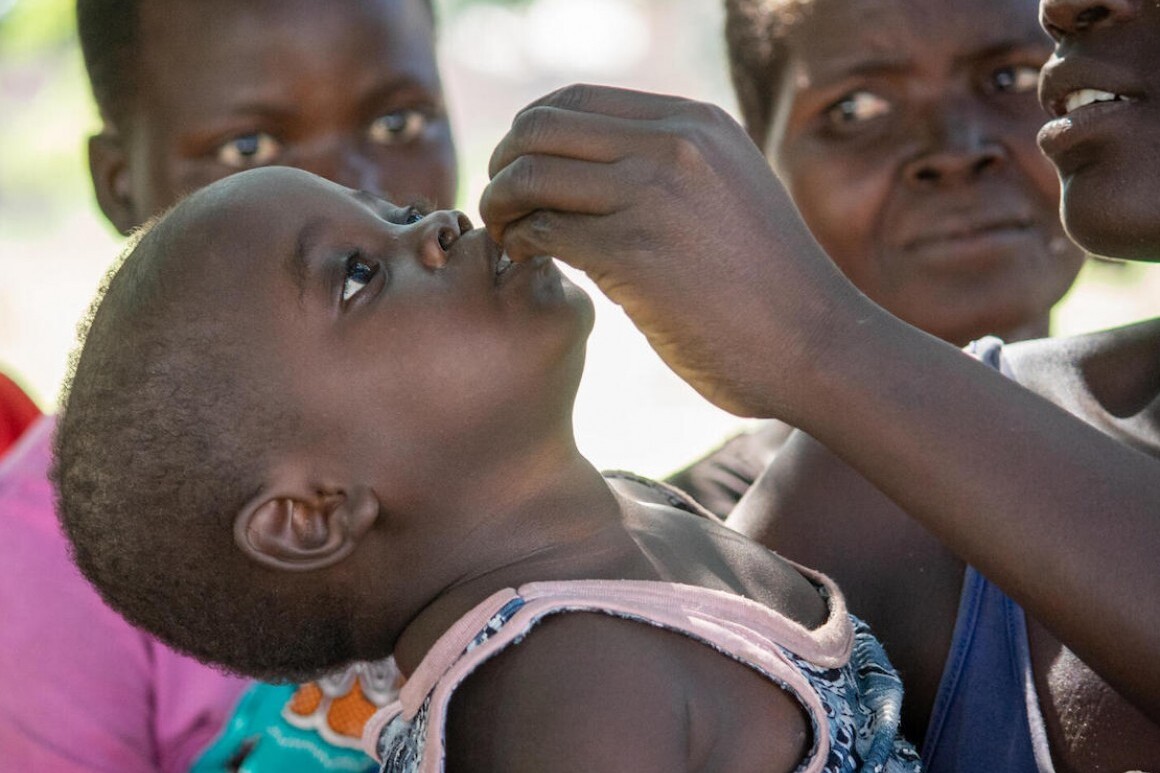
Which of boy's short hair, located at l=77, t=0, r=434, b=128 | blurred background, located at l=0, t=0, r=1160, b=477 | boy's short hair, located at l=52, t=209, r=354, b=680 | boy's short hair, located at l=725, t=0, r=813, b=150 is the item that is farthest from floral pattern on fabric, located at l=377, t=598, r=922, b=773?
blurred background, located at l=0, t=0, r=1160, b=477

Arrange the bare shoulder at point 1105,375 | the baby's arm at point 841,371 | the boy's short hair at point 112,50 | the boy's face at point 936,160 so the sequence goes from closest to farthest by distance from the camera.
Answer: the baby's arm at point 841,371 → the bare shoulder at point 1105,375 → the boy's face at point 936,160 → the boy's short hair at point 112,50

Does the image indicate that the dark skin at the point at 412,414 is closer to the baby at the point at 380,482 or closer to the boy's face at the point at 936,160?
the baby at the point at 380,482

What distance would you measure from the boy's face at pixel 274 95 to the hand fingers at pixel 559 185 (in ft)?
4.33

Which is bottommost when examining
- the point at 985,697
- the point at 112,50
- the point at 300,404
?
the point at 985,697

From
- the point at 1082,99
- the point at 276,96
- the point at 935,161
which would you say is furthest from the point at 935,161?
the point at 276,96

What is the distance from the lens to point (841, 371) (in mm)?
1419

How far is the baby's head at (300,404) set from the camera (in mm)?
1676

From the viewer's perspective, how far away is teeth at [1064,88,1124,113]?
1.81m

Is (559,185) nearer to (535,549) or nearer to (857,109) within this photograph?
(535,549)

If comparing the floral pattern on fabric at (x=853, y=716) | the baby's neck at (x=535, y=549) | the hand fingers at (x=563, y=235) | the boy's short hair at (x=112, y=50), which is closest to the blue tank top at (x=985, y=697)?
the floral pattern on fabric at (x=853, y=716)

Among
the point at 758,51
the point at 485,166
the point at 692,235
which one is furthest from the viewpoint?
the point at 485,166

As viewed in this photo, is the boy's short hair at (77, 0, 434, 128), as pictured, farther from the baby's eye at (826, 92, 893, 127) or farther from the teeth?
the teeth

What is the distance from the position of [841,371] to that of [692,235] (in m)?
0.20

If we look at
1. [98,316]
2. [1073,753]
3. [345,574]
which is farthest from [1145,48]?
[98,316]
